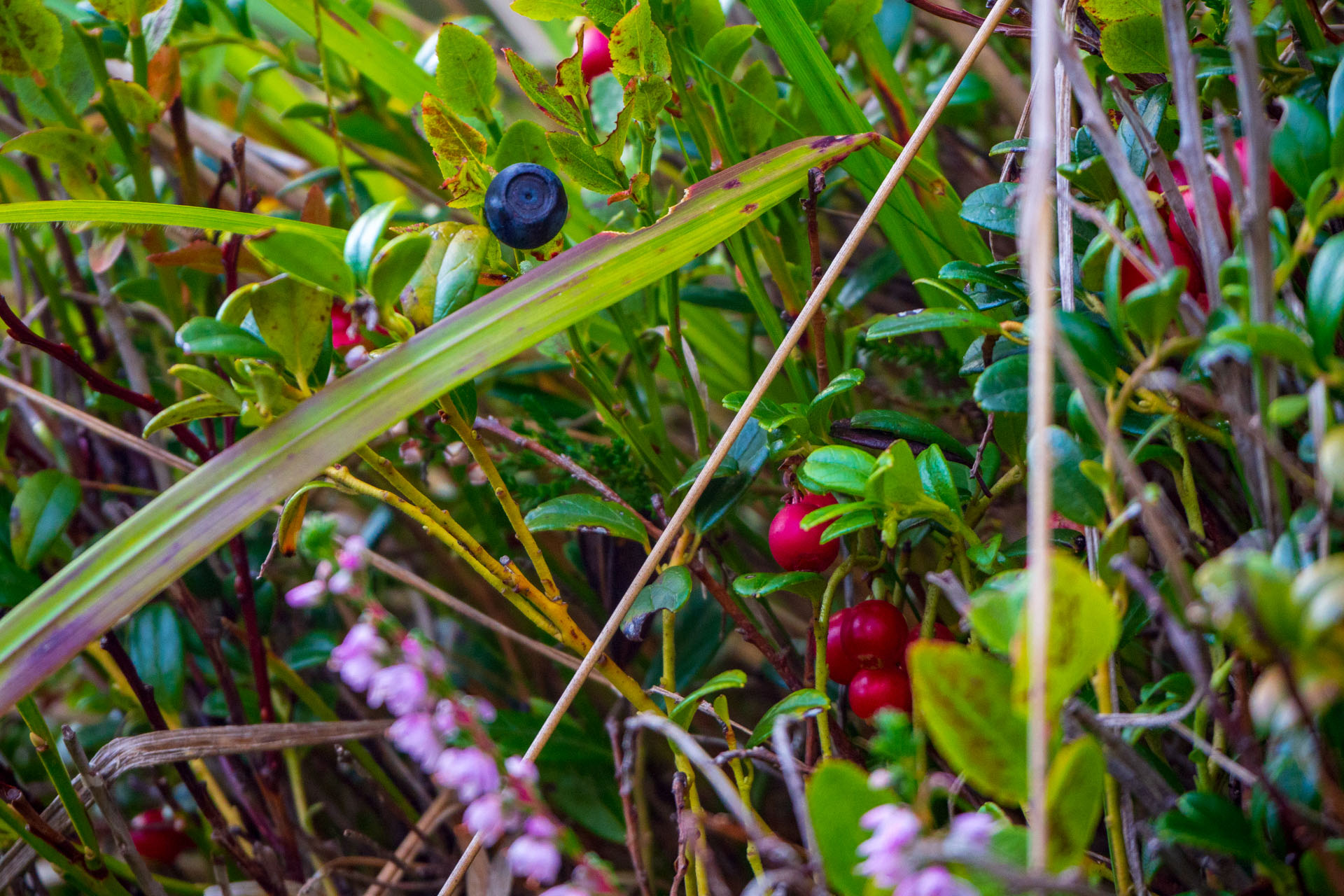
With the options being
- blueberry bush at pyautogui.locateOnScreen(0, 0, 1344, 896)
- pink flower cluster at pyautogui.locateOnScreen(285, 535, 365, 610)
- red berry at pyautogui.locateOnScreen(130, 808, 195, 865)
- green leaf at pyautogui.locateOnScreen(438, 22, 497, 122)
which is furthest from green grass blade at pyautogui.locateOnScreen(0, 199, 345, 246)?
red berry at pyautogui.locateOnScreen(130, 808, 195, 865)

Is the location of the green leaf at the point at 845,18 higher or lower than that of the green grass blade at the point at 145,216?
lower

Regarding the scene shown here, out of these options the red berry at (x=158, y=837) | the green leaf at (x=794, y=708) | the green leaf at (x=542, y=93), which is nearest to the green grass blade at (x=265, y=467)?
the green leaf at (x=542, y=93)

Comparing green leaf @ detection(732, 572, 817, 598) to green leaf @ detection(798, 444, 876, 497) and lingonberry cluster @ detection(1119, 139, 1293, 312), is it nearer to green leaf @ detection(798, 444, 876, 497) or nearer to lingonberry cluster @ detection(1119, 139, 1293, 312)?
green leaf @ detection(798, 444, 876, 497)

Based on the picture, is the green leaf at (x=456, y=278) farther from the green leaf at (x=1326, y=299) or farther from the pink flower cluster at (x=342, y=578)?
the green leaf at (x=1326, y=299)

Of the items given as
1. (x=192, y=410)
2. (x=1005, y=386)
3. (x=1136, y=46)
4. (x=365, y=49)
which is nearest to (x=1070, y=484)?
(x=1005, y=386)

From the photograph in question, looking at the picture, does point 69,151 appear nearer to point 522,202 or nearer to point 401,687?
point 522,202

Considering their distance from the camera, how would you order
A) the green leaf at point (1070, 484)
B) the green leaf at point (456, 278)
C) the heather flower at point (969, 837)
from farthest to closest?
the green leaf at point (456, 278) < the green leaf at point (1070, 484) < the heather flower at point (969, 837)

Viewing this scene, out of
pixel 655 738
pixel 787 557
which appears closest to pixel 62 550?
pixel 655 738
